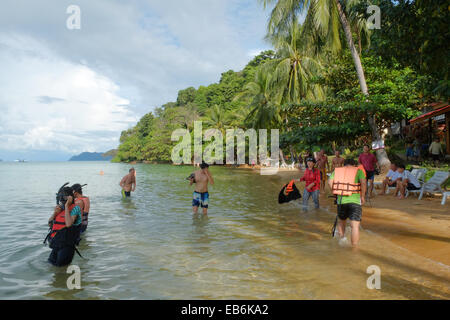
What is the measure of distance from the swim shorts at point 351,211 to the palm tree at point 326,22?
1036 centimetres

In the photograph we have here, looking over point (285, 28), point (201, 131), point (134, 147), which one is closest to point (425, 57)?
point (285, 28)

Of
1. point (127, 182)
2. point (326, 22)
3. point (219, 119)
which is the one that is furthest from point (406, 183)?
point (219, 119)

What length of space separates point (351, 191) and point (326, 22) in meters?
13.8

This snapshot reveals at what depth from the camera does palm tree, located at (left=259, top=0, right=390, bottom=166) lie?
16359 mm

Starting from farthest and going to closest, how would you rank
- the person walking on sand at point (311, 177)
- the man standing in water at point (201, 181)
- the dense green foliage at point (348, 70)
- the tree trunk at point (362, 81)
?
the tree trunk at point (362, 81)
the person walking on sand at point (311, 177)
the man standing in water at point (201, 181)
the dense green foliage at point (348, 70)

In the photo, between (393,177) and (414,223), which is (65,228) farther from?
(393,177)

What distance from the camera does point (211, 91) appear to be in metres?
78.6

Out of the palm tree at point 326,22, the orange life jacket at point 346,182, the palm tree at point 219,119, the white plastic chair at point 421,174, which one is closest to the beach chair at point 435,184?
the white plastic chair at point 421,174

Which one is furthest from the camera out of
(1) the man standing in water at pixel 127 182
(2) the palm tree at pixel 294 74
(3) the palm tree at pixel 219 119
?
(3) the palm tree at pixel 219 119

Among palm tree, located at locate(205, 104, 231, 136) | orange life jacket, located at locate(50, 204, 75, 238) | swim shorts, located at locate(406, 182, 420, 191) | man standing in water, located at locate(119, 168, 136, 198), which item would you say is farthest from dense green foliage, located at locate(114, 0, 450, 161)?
palm tree, located at locate(205, 104, 231, 136)

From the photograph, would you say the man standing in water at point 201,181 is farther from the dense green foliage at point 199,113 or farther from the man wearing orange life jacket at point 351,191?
the dense green foliage at point 199,113

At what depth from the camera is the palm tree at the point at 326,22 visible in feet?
53.7

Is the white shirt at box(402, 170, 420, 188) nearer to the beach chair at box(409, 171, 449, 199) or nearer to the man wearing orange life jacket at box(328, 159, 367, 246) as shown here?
the beach chair at box(409, 171, 449, 199)

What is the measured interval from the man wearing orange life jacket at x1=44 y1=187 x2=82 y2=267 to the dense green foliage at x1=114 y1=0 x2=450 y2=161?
24.4 feet
